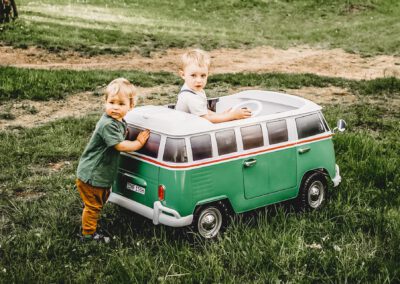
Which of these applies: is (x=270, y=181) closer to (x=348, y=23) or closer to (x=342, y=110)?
(x=342, y=110)

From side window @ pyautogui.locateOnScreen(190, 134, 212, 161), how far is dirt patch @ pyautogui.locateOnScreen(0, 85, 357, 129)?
4.53 meters

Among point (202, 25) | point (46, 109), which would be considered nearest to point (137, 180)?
point (46, 109)

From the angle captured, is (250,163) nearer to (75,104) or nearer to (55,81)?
(75,104)

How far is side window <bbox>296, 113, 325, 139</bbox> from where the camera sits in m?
5.15

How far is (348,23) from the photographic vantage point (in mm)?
21438

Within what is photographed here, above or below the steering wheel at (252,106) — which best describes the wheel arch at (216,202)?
below

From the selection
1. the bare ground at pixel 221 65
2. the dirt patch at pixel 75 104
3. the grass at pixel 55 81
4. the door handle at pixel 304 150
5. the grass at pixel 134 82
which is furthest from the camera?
the grass at pixel 134 82

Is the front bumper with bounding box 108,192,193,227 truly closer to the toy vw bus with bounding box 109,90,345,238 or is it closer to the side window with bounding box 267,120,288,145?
the toy vw bus with bounding box 109,90,345,238

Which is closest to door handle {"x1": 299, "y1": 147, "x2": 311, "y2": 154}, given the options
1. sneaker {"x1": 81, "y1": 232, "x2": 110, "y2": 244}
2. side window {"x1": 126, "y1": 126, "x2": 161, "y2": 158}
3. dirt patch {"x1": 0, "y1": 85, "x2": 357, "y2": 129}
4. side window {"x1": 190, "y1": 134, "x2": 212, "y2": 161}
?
side window {"x1": 190, "y1": 134, "x2": 212, "y2": 161}

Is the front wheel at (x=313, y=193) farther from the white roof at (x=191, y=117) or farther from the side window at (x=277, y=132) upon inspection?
the white roof at (x=191, y=117)

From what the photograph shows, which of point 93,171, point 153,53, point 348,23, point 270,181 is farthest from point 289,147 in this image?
point 348,23

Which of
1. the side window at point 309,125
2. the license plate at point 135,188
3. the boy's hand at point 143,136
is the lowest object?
the license plate at point 135,188

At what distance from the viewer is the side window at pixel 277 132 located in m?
4.95

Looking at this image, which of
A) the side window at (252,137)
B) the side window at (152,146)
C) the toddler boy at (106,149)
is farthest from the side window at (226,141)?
the toddler boy at (106,149)
